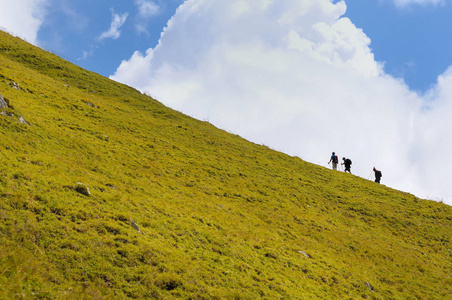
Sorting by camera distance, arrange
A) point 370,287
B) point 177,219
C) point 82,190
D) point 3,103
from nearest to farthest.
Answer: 1. point 82,190
2. point 177,219
3. point 370,287
4. point 3,103

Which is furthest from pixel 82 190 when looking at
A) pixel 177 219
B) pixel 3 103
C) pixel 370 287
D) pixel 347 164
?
pixel 347 164

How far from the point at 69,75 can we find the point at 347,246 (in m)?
50.0

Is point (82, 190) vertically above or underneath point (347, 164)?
underneath

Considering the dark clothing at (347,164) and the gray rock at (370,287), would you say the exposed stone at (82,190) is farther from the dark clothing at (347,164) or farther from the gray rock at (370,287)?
the dark clothing at (347,164)

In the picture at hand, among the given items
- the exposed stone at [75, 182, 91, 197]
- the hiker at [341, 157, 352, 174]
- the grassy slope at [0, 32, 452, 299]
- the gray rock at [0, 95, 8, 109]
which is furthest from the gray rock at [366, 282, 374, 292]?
the hiker at [341, 157, 352, 174]

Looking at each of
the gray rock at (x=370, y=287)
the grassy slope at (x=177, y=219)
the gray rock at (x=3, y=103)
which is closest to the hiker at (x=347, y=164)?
the grassy slope at (x=177, y=219)

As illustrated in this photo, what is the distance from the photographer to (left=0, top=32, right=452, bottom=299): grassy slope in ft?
39.0

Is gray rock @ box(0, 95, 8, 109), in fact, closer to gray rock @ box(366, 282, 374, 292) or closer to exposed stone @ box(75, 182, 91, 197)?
exposed stone @ box(75, 182, 91, 197)

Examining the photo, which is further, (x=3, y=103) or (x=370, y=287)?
(x=3, y=103)

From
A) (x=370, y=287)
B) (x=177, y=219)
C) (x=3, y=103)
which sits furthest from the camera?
(x=3, y=103)

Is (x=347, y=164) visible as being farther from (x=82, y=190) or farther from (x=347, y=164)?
(x=82, y=190)

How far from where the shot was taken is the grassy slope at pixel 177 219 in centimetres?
1189

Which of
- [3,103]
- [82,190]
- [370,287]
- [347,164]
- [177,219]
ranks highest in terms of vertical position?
[347,164]

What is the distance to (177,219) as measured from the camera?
62.3 feet
